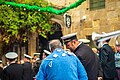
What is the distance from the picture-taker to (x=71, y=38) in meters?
5.56

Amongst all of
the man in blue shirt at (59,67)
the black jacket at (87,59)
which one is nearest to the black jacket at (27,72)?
the black jacket at (87,59)

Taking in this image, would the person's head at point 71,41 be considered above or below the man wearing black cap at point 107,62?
above

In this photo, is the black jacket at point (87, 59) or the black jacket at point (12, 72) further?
the black jacket at point (12, 72)

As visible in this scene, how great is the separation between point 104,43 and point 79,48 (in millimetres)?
2306

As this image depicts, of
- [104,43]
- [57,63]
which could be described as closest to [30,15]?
[104,43]

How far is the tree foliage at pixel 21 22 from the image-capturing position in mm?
14961

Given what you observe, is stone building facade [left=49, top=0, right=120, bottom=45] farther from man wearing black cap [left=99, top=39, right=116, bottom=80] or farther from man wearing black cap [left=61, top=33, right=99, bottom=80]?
man wearing black cap [left=61, top=33, right=99, bottom=80]

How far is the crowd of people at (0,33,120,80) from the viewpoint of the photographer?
4.72 m

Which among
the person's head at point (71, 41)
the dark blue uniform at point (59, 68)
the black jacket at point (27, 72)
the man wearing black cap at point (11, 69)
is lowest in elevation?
the black jacket at point (27, 72)

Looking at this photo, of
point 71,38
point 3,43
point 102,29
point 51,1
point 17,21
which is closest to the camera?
point 71,38

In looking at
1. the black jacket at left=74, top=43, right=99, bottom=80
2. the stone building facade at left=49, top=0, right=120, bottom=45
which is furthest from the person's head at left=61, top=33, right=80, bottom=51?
the stone building facade at left=49, top=0, right=120, bottom=45

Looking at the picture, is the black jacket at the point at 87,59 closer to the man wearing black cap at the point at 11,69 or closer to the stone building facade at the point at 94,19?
the man wearing black cap at the point at 11,69

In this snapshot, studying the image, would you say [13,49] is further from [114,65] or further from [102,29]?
[114,65]

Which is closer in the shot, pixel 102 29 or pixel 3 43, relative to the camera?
pixel 102 29
